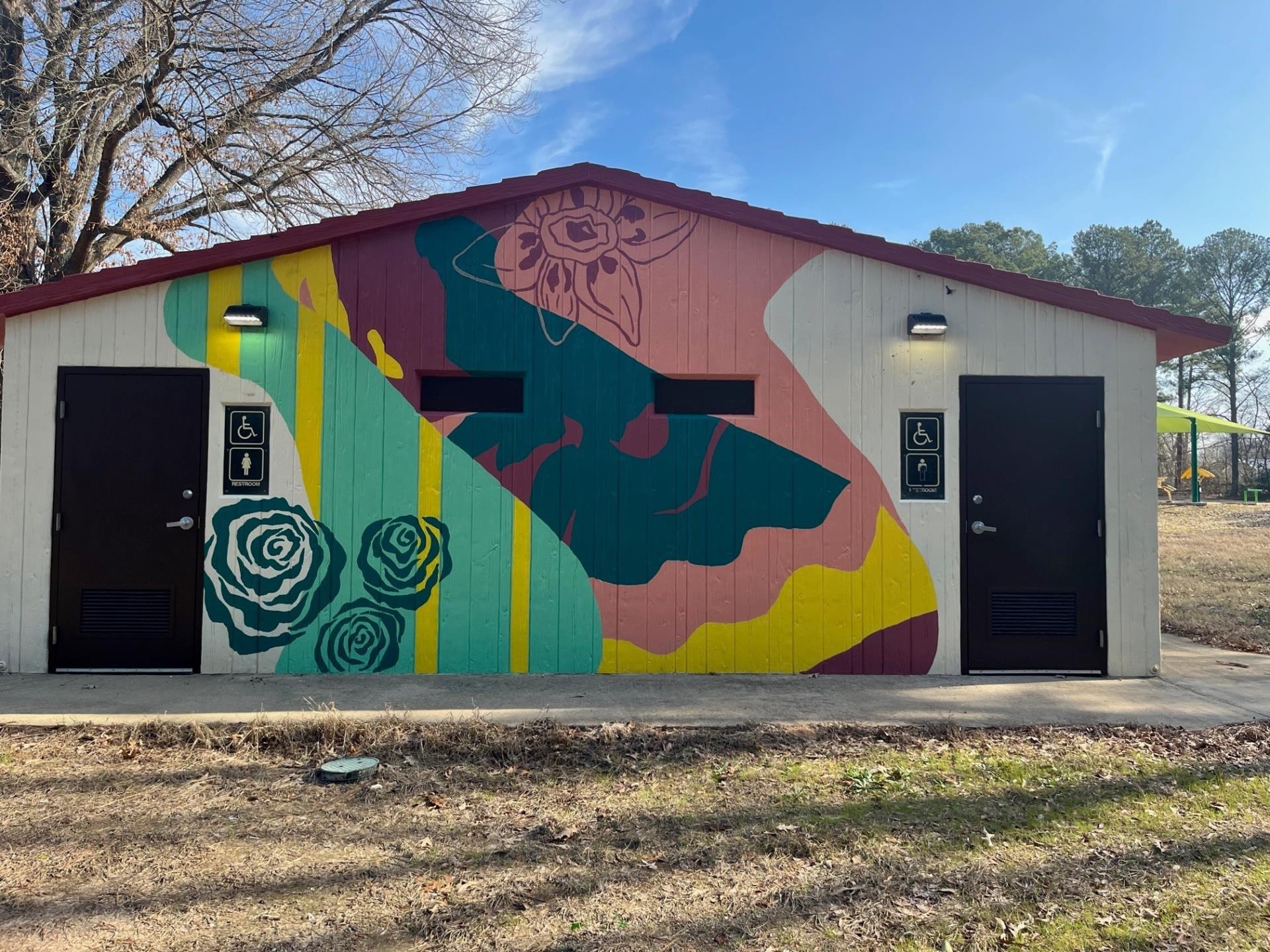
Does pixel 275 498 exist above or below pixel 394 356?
below

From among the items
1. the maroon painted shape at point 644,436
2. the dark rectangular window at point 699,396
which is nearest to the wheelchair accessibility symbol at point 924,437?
the dark rectangular window at point 699,396

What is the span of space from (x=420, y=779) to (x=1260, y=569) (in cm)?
1314

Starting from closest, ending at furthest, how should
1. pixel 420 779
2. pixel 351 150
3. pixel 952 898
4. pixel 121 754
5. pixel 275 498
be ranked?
pixel 952 898 < pixel 420 779 < pixel 121 754 < pixel 275 498 < pixel 351 150

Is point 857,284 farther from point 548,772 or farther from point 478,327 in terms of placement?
point 548,772

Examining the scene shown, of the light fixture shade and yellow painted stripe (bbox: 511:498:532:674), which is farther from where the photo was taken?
yellow painted stripe (bbox: 511:498:532:674)

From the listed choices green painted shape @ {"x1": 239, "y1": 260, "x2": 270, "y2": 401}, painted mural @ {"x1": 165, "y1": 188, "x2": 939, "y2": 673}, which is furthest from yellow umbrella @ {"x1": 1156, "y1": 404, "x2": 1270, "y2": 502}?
green painted shape @ {"x1": 239, "y1": 260, "x2": 270, "y2": 401}

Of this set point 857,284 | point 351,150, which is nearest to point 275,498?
point 857,284

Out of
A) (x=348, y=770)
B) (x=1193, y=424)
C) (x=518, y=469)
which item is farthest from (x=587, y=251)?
(x=1193, y=424)

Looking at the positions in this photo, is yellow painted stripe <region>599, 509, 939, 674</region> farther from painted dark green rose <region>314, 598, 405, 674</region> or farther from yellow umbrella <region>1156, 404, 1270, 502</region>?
yellow umbrella <region>1156, 404, 1270, 502</region>

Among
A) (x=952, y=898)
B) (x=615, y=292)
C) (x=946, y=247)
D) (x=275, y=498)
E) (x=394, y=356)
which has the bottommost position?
(x=952, y=898)

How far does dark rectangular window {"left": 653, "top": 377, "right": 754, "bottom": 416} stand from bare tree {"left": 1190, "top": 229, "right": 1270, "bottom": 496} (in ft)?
121

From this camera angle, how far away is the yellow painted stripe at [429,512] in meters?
5.62

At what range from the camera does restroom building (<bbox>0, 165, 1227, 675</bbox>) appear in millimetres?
5586

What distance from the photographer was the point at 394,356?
570 centimetres
